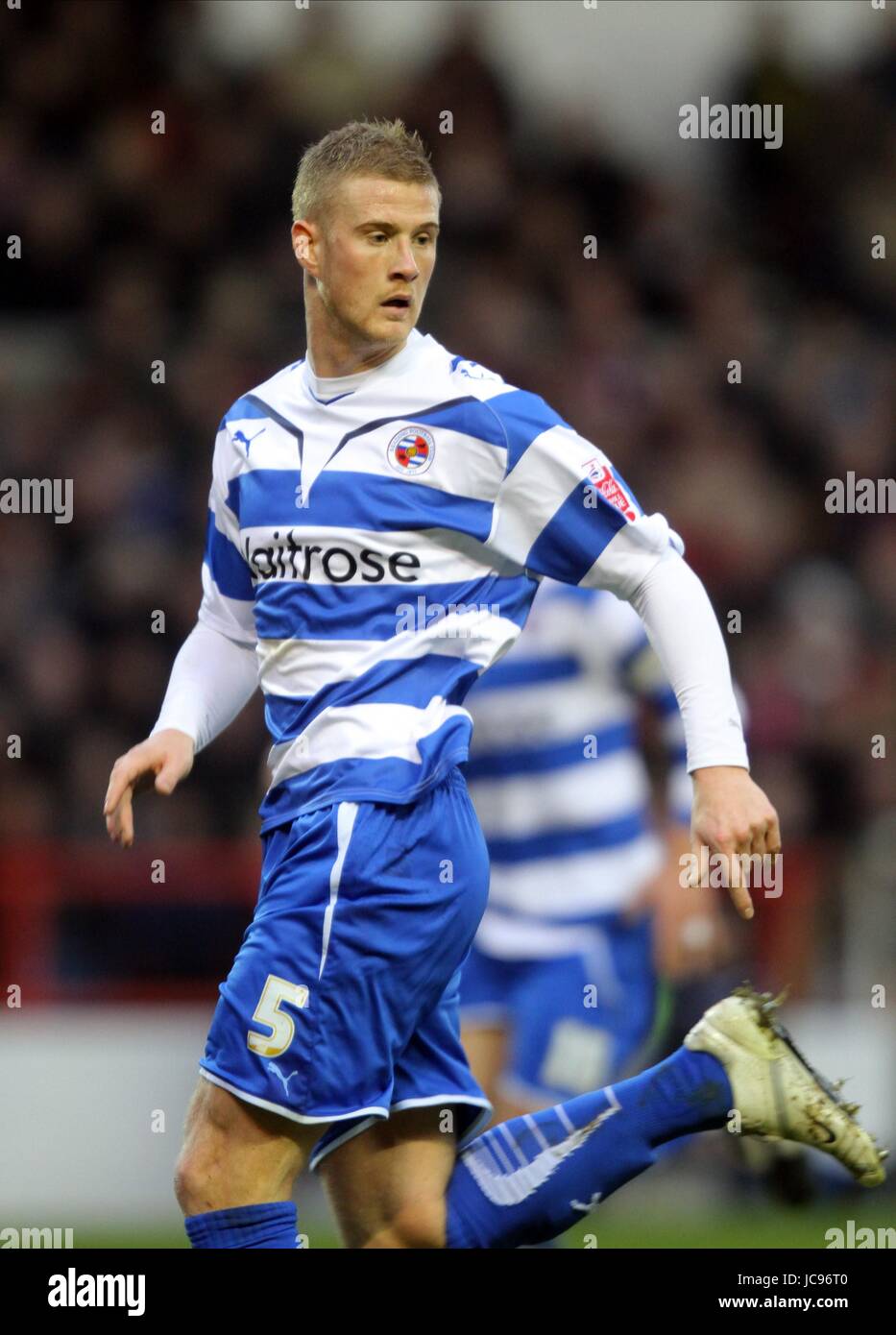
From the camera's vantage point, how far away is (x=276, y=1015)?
11.1 ft

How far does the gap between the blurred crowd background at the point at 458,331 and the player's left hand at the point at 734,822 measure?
5.06 m

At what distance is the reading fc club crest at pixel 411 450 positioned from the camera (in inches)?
140

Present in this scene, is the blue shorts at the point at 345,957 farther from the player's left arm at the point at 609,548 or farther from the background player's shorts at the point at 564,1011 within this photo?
the background player's shorts at the point at 564,1011

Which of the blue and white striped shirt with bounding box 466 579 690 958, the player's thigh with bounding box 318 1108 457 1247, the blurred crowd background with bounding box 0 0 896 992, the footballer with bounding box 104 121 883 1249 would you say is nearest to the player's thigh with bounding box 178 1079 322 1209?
the footballer with bounding box 104 121 883 1249

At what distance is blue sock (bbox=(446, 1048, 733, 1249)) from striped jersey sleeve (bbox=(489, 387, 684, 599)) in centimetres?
86

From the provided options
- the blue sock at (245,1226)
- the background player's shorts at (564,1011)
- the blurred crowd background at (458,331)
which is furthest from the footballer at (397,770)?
the blurred crowd background at (458,331)

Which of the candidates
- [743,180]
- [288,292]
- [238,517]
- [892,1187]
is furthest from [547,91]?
[238,517]

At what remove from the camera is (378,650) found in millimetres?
3520

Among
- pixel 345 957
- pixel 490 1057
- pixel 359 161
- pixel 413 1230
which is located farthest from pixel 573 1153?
pixel 359 161

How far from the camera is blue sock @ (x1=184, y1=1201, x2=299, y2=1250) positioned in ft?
11.2

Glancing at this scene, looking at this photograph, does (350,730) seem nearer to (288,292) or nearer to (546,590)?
(546,590)

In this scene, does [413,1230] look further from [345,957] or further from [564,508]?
[564,508]
